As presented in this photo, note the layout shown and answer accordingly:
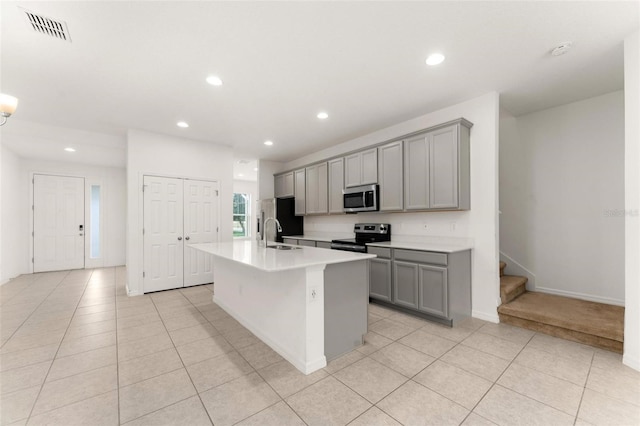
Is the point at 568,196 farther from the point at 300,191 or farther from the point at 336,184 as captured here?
the point at 300,191

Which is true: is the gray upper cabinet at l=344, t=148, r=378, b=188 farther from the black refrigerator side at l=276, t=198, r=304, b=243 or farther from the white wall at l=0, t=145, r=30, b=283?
the white wall at l=0, t=145, r=30, b=283

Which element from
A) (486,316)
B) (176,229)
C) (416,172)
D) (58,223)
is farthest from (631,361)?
(58,223)

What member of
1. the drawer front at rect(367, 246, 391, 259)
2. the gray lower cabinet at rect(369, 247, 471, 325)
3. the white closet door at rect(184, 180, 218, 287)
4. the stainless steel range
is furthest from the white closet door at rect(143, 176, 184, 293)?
Result: the gray lower cabinet at rect(369, 247, 471, 325)

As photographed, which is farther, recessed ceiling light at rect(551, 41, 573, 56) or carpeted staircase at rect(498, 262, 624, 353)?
carpeted staircase at rect(498, 262, 624, 353)

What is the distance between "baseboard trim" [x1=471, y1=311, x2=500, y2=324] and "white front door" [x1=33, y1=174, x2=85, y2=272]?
8618 millimetres

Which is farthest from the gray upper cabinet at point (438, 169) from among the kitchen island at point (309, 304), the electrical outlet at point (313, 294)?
the electrical outlet at point (313, 294)

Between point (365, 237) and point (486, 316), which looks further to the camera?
point (365, 237)

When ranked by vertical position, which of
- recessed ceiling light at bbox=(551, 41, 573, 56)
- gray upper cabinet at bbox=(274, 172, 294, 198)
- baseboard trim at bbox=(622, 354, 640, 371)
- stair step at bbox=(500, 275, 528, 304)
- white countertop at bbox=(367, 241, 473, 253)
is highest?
recessed ceiling light at bbox=(551, 41, 573, 56)

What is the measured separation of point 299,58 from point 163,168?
3.43 m

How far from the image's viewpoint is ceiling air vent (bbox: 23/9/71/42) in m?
1.94

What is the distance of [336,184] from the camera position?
4.96 meters

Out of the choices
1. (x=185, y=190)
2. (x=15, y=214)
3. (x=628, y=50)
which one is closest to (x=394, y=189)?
(x=628, y=50)

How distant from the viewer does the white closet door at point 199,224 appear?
4938mm

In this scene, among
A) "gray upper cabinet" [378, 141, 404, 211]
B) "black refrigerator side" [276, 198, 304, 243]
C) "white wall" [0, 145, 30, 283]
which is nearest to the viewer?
"gray upper cabinet" [378, 141, 404, 211]
